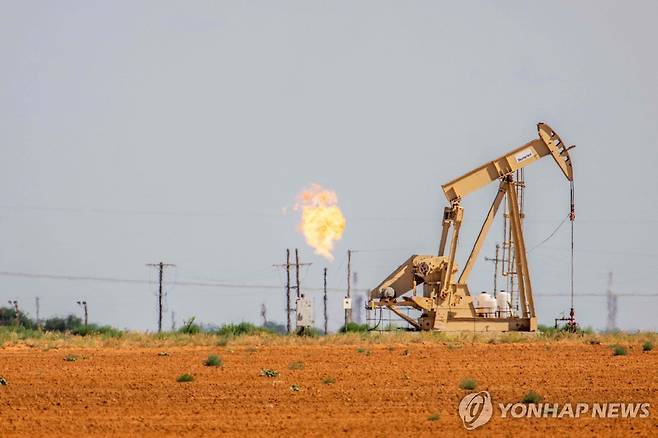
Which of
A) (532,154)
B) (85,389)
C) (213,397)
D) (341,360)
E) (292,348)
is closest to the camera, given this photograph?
(213,397)

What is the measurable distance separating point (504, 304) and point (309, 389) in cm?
2514

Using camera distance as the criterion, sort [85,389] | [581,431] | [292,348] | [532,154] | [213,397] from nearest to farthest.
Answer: [581,431] < [213,397] < [85,389] < [292,348] < [532,154]

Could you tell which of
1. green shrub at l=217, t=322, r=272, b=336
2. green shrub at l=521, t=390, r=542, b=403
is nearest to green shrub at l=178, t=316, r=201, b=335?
green shrub at l=217, t=322, r=272, b=336

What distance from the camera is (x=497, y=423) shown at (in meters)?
24.8

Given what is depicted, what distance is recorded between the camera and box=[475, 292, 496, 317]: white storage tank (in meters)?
54.1

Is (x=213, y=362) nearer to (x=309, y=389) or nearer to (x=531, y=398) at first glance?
(x=309, y=389)

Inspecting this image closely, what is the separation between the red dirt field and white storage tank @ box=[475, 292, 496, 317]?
8.57m

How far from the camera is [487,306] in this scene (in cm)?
5409

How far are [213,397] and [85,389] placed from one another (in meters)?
3.50

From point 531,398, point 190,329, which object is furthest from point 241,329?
point 531,398

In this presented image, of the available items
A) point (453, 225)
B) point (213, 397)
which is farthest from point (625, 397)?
point (453, 225)

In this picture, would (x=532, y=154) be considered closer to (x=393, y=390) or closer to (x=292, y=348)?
(x=292, y=348)

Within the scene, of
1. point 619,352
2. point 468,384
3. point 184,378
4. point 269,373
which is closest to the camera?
point 468,384

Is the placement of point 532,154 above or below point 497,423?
above
